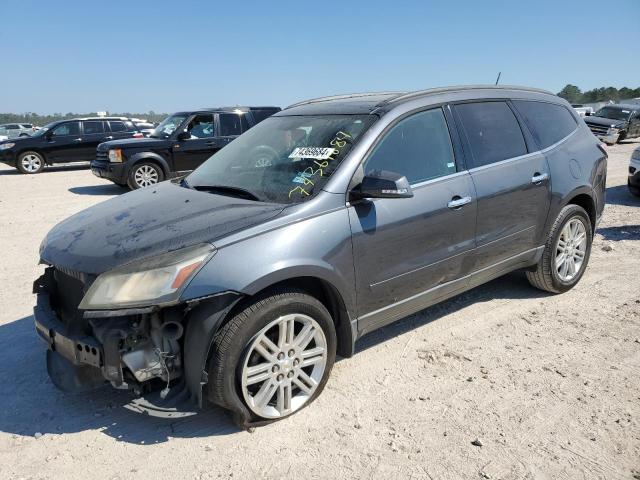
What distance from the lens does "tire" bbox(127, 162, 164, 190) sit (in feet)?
37.3

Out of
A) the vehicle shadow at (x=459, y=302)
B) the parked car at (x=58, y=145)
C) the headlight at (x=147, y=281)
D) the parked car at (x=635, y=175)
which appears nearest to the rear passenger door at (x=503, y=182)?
the vehicle shadow at (x=459, y=302)

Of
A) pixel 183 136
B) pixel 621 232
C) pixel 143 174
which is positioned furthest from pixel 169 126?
pixel 621 232

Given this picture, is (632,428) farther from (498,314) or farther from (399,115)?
(399,115)

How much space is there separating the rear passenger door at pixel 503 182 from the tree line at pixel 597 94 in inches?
2721

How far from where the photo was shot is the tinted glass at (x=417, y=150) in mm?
3420

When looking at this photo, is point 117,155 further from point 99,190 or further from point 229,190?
point 229,190

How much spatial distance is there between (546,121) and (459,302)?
1.78 meters

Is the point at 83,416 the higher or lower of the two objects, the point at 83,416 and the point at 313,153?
→ the lower

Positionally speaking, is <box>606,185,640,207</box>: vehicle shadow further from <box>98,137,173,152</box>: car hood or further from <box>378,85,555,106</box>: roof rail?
<box>98,137,173,152</box>: car hood

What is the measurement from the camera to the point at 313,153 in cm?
343

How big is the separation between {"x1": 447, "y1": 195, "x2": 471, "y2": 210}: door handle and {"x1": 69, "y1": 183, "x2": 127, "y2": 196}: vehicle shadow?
9699 millimetres

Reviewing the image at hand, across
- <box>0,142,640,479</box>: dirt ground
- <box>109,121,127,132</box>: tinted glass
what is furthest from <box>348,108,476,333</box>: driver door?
<box>109,121,127,132</box>: tinted glass

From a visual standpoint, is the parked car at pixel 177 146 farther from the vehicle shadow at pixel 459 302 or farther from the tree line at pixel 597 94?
the tree line at pixel 597 94

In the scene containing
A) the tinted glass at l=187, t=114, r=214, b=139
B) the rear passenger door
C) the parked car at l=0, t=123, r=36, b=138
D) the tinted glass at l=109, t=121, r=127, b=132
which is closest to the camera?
the rear passenger door
